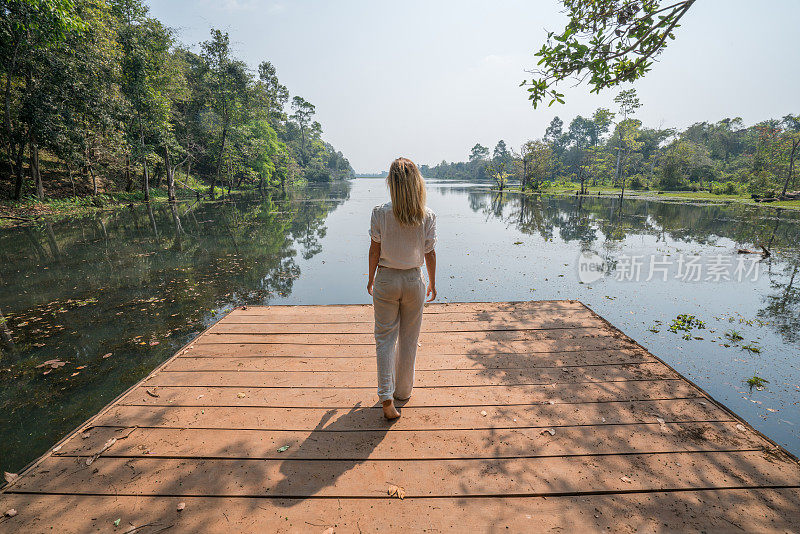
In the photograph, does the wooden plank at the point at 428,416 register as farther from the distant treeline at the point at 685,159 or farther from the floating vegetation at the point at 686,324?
the distant treeline at the point at 685,159

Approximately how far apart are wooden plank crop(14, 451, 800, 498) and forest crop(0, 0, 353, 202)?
981cm

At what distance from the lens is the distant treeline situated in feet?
92.1

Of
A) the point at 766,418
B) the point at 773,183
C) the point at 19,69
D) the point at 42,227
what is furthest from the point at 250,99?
the point at 773,183

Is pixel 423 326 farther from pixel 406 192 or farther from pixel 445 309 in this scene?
pixel 406 192

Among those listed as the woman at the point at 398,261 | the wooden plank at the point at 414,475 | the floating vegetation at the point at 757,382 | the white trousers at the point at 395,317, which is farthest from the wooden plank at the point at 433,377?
the floating vegetation at the point at 757,382

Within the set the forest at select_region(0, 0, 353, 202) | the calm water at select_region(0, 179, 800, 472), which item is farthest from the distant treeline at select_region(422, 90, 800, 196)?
the forest at select_region(0, 0, 353, 202)

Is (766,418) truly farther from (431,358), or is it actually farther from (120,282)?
(120,282)

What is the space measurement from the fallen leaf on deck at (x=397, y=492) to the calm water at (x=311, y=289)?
10.1 ft

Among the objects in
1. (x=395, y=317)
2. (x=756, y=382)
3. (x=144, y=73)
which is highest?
(x=144, y=73)

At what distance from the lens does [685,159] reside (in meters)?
35.1

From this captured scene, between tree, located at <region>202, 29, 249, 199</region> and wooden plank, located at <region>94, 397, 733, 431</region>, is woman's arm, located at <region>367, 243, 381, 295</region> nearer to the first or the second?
wooden plank, located at <region>94, 397, 733, 431</region>

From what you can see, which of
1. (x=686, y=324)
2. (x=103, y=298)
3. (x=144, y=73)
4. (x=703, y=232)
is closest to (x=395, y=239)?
(x=686, y=324)

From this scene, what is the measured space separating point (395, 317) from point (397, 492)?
3.61 ft

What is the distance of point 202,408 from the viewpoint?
108 inches
